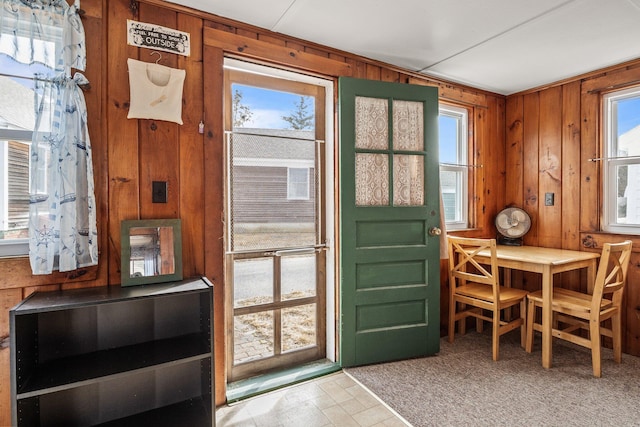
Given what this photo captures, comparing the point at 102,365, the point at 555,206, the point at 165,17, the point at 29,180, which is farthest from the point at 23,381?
the point at 555,206

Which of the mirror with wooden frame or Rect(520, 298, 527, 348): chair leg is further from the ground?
the mirror with wooden frame

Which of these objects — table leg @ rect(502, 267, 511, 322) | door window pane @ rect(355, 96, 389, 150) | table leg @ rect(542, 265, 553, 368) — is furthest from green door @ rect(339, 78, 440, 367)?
table leg @ rect(502, 267, 511, 322)

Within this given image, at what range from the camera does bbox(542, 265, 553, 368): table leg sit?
2.48 meters

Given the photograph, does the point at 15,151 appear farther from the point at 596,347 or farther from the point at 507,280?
the point at 507,280

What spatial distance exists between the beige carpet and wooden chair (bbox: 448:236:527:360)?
23 cm

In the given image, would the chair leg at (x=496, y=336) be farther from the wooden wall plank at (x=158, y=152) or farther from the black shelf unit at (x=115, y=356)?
the wooden wall plank at (x=158, y=152)

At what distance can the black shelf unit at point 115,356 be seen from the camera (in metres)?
1.41

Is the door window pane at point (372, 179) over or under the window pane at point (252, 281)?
over

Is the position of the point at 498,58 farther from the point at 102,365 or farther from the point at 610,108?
the point at 102,365

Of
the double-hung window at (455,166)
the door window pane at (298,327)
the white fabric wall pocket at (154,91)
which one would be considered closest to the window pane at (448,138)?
the double-hung window at (455,166)

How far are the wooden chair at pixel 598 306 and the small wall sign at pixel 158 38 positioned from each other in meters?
2.94

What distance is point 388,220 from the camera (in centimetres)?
254

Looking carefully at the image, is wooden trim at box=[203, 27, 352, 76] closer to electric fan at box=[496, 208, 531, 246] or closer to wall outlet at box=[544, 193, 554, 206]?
electric fan at box=[496, 208, 531, 246]

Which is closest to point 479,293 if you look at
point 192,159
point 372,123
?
point 372,123
